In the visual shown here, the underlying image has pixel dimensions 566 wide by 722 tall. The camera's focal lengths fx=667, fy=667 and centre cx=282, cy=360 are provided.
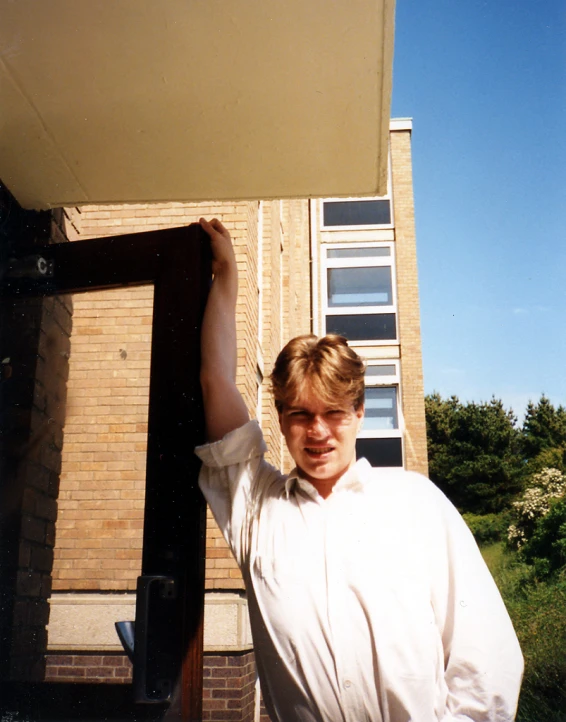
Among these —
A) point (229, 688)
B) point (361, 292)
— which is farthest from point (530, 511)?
point (229, 688)

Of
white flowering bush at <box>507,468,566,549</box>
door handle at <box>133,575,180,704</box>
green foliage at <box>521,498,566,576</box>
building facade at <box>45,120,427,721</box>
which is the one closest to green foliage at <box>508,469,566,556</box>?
white flowering bush at <box>507,468,566,549</box>

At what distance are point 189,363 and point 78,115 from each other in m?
1.14

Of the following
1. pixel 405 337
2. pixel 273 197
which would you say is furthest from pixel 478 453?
pixel 273 197

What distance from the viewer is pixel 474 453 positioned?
37.3 metres

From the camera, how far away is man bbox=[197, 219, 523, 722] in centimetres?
168

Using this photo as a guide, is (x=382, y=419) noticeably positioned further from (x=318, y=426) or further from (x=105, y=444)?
(x=318, y=426)

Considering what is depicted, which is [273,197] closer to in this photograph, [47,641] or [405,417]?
[47,641]

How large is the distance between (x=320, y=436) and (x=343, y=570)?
384 millimetres

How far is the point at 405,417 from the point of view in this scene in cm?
1728

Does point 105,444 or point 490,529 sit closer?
point 105,444

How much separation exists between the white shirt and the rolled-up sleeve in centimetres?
2

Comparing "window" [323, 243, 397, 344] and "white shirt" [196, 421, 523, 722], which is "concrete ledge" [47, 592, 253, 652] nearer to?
"white shirt" [196, 421, 523, 722]

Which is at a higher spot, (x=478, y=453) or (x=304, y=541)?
(x=478, y=453)

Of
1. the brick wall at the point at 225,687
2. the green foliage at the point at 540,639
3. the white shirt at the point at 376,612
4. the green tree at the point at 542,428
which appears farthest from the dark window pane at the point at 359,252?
the green tree at the point at 542,428
